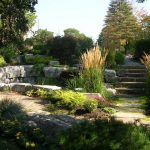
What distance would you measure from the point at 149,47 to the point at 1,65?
21.3ft

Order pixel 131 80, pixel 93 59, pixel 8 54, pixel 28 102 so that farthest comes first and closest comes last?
pixel 8 54 → pixel 131 80 → pixel 93 59 → pixel 28 102

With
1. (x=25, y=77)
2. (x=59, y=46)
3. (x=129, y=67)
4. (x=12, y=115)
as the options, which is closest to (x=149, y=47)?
(x=129, y=67)

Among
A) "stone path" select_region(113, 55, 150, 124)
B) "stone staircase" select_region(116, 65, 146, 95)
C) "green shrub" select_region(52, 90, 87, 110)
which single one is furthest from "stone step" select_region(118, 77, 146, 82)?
"green shrub" select_region(52, 90, 87, 110)

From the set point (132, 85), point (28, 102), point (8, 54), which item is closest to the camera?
point (28, 102)

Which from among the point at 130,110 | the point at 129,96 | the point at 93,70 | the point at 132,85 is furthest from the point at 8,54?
the point at 130,110

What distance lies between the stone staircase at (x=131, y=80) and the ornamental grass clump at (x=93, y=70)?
2.02m

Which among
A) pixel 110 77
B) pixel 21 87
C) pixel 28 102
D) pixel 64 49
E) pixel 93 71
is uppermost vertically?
pixel 64 49

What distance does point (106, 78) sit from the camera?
47.9ft

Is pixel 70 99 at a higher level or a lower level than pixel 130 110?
higher

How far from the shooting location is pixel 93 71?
1198 cm

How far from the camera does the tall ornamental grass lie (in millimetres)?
11914

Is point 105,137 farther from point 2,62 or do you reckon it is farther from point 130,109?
point 2,62

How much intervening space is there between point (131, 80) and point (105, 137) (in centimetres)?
1026

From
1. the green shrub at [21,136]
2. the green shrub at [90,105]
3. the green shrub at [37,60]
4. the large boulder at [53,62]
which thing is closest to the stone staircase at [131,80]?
the large boulder at [53,62]
